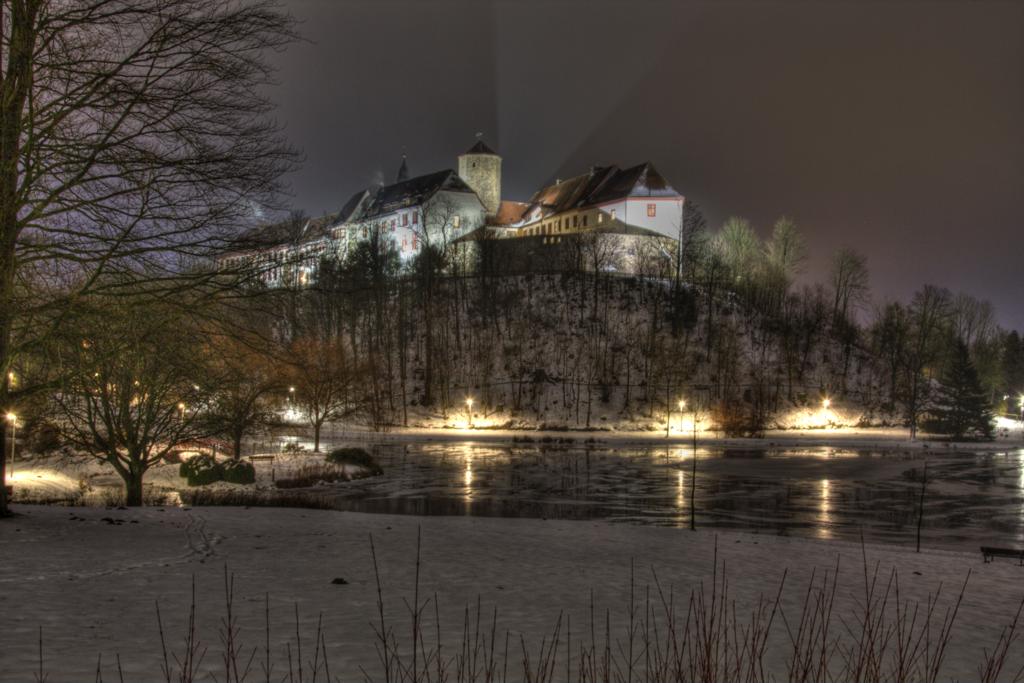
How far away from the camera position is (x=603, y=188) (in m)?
99.4

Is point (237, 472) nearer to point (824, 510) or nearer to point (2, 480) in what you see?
point (2, 480)

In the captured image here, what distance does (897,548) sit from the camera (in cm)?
1684

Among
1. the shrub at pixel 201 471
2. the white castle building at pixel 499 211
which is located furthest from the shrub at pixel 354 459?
the white castle building at pixel 499 211

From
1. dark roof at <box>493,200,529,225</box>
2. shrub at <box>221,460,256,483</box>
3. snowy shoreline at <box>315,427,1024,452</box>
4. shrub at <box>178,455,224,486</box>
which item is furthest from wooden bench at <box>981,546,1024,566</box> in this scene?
dark roof at <box>493,200,529,225</box>

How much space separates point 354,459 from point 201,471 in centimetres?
753

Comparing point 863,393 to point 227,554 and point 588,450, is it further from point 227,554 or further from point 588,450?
point 227,554

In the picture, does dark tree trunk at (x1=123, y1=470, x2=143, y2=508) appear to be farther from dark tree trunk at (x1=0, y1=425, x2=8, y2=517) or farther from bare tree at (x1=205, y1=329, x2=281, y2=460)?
dark tree trunk at (x1=0, y1=425, x2=8, y2=517)

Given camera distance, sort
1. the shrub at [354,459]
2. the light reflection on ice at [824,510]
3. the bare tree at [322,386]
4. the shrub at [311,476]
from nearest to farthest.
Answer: the light reflection on ice at [824,510] < the shrub at [311,476] < the shrub at [354,459] < the bare tree at [322,386]

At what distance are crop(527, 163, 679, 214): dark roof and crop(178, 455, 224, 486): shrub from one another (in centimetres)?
7241

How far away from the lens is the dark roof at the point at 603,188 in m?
94.6

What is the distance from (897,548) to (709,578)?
658 centimetres

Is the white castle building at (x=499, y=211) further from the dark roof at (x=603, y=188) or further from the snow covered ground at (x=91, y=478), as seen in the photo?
the snow covered ground at (x=91, y=478)

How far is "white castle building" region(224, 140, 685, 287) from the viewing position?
306ft

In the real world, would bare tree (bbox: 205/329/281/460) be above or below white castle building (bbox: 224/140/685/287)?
below
